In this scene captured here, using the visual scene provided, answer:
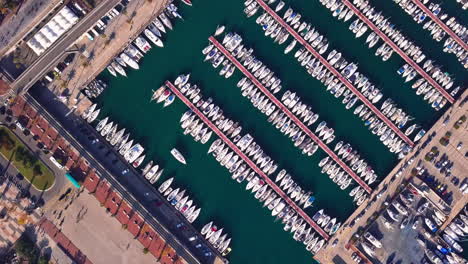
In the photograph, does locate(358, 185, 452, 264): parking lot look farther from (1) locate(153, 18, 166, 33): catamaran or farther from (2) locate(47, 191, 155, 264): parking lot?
(1) locate(153, 18, 166, 33): catamaran

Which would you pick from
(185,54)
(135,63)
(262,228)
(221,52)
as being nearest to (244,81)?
(221,52)

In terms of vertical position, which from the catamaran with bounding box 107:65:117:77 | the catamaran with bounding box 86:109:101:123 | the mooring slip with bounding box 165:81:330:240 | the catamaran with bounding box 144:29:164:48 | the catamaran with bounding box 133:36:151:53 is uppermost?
the catamaran with bounding box 144:29:164:48

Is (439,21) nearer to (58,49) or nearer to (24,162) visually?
(58,49)

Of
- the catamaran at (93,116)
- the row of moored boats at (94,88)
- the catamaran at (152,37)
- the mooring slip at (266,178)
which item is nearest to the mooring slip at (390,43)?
the mooring slip at (266,178)

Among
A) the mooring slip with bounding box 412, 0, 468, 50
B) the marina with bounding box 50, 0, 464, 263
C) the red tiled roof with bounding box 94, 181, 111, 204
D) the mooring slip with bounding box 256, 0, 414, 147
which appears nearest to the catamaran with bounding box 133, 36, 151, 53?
the marina with bounding box 50, 0, 464, 263

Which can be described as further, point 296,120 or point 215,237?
point 296,120

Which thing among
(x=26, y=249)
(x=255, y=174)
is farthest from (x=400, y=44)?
(x=26, y=249)
